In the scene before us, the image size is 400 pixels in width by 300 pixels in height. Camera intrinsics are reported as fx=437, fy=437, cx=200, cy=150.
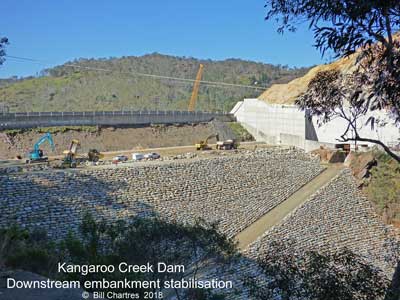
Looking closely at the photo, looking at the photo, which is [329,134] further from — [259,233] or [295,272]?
[295,272]

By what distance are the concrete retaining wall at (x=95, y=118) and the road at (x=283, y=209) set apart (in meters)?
13.5

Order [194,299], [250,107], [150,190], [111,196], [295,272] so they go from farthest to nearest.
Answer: [250,107] → [150,190] → [111,196] → [194,299] → [295,272]

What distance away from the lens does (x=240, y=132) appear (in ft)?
116

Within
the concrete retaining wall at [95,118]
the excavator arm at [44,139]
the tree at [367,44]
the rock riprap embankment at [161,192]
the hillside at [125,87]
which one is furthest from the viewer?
the hillside at [125,87]

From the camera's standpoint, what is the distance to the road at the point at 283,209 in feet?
53.6

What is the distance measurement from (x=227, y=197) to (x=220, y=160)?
8.29 feet

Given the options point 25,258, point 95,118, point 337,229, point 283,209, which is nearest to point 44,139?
point 95,118

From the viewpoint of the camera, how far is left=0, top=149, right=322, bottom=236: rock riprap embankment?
14.0m

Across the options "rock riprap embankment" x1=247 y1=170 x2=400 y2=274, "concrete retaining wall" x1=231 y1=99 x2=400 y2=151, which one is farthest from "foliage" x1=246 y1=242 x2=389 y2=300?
"concrete retaining wall" x1=231 y1=99 x2=400 y2=151

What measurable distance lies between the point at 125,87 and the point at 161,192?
4354 centimetres

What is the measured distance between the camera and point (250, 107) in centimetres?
3612

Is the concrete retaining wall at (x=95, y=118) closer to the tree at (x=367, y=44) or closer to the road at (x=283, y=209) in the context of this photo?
the road at (x=283, y=209)

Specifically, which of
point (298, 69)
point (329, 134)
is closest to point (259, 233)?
point (329, 134)

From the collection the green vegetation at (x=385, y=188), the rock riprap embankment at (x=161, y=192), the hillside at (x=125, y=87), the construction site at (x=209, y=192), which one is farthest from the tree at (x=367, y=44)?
the hillside at (x=125, y=87)
